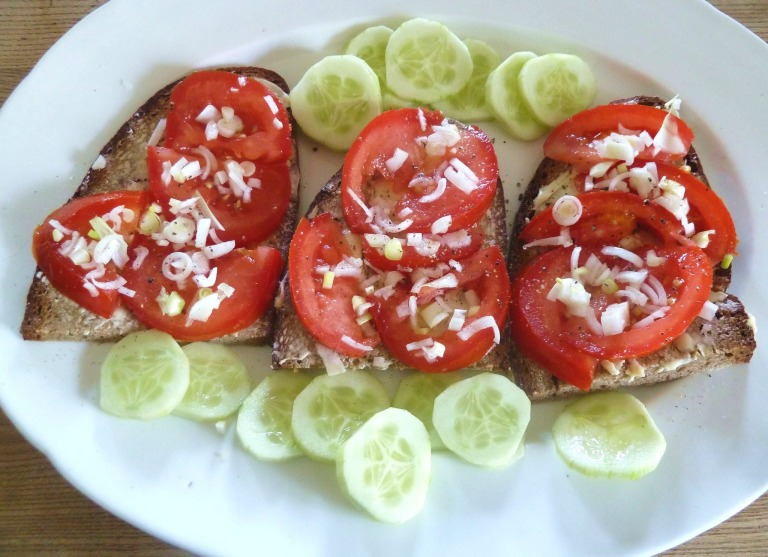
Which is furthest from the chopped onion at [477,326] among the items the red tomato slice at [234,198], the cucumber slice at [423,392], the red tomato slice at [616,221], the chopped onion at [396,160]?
the red tomato slice at [234,198]

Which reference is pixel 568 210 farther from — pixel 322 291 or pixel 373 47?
pixel 373 47

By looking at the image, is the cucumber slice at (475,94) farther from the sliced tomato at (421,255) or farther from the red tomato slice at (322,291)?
the red tomato slice at (322,291)

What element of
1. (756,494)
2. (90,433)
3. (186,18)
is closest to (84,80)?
(186,18)

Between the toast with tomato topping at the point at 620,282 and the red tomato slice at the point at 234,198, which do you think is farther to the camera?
the red tomato slice at the point at 234,198

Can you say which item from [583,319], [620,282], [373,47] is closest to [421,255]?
[583,319]

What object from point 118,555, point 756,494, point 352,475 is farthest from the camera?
point 118,555

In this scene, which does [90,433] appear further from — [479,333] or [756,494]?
[756,494]

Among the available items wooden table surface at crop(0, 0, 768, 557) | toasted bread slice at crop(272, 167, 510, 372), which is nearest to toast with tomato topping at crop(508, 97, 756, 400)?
toasted bread slice at crop(272, 167, 510, 372)
